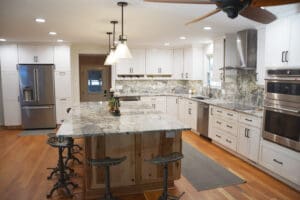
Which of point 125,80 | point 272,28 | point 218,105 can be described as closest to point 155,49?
point 125,80

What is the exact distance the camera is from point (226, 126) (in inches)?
185

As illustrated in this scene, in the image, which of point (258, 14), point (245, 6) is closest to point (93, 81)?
point (258, 14)

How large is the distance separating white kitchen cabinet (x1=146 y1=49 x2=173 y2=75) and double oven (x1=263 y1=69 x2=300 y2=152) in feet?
14.5

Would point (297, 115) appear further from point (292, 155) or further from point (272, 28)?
point (272, 28)

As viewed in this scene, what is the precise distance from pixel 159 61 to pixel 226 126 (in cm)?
371

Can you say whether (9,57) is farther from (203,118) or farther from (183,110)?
(203,118)

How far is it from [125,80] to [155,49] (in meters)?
1.40

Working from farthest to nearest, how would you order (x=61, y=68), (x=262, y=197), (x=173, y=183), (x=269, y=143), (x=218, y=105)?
(x=61, y=68) → (x=218, y=105) → (x=269, y=143) → (x=173, y=183) → (x=262, y=197)

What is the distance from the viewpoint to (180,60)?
7.66 metres

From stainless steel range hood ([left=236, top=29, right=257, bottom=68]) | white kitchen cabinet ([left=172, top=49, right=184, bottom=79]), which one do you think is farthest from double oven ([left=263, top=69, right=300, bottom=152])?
white kitchen cabinet ([left=172, top=49, right=184, bottom=79])

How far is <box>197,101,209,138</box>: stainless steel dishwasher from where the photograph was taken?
18.0ft

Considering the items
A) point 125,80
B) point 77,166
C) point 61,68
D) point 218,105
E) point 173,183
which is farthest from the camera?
point 125,80

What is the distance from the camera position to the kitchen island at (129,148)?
283 cm

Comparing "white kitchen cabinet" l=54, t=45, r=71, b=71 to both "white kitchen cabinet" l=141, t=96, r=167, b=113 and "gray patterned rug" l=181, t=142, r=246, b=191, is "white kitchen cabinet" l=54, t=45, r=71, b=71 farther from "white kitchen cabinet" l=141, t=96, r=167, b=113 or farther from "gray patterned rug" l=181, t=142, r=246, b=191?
"gray patterned rug" l=181, t=142, r=246, b=191
